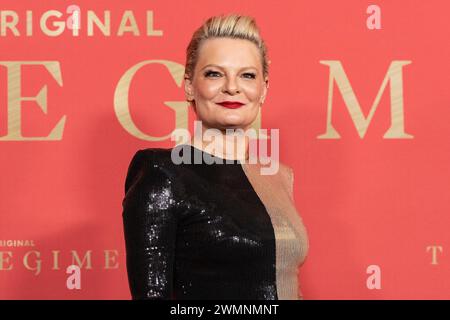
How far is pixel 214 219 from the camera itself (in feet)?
4.37

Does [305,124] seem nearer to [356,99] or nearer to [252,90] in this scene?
[356,99]

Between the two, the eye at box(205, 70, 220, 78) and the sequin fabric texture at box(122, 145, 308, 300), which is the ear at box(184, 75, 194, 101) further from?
the sequin fabric texture at box(122, 145, 308, 300)

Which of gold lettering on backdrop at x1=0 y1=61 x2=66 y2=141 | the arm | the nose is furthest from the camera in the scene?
gold lettering on backdrop at x1=0 y1=61 x2=66 y2=141

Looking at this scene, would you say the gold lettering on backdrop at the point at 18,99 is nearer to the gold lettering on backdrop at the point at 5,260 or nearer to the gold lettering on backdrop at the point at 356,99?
the gold lettering on backdrop at the point at 5,260

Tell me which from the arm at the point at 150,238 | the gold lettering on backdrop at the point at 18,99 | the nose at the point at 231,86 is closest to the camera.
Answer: the arm at the point at 150,238

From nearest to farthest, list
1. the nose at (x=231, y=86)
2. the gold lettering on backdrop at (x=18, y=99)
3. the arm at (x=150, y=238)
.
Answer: the arm at (x=150, y=238), the nose at (x=231, y=86), the gold lettering on backdrop at (x=18, y=99)

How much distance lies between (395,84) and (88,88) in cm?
79

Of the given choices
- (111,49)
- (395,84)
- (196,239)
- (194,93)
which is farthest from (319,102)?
(196,239)

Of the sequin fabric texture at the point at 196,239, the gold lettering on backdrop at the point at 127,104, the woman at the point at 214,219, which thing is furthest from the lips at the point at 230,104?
the gold lettering on backdrop at the point at 127,104

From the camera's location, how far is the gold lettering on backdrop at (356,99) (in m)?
2.15

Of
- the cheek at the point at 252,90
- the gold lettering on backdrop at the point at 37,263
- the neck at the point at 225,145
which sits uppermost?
the cheek at the point at 252,90

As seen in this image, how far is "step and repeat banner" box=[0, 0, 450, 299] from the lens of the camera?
2.13 metres

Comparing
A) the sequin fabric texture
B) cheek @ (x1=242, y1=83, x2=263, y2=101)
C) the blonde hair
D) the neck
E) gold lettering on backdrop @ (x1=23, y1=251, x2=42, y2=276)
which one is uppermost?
the blonde hair

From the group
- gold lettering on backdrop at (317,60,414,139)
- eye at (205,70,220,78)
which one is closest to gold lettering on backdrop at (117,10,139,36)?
gold lettering on backdrop at (317,60,414,139)
